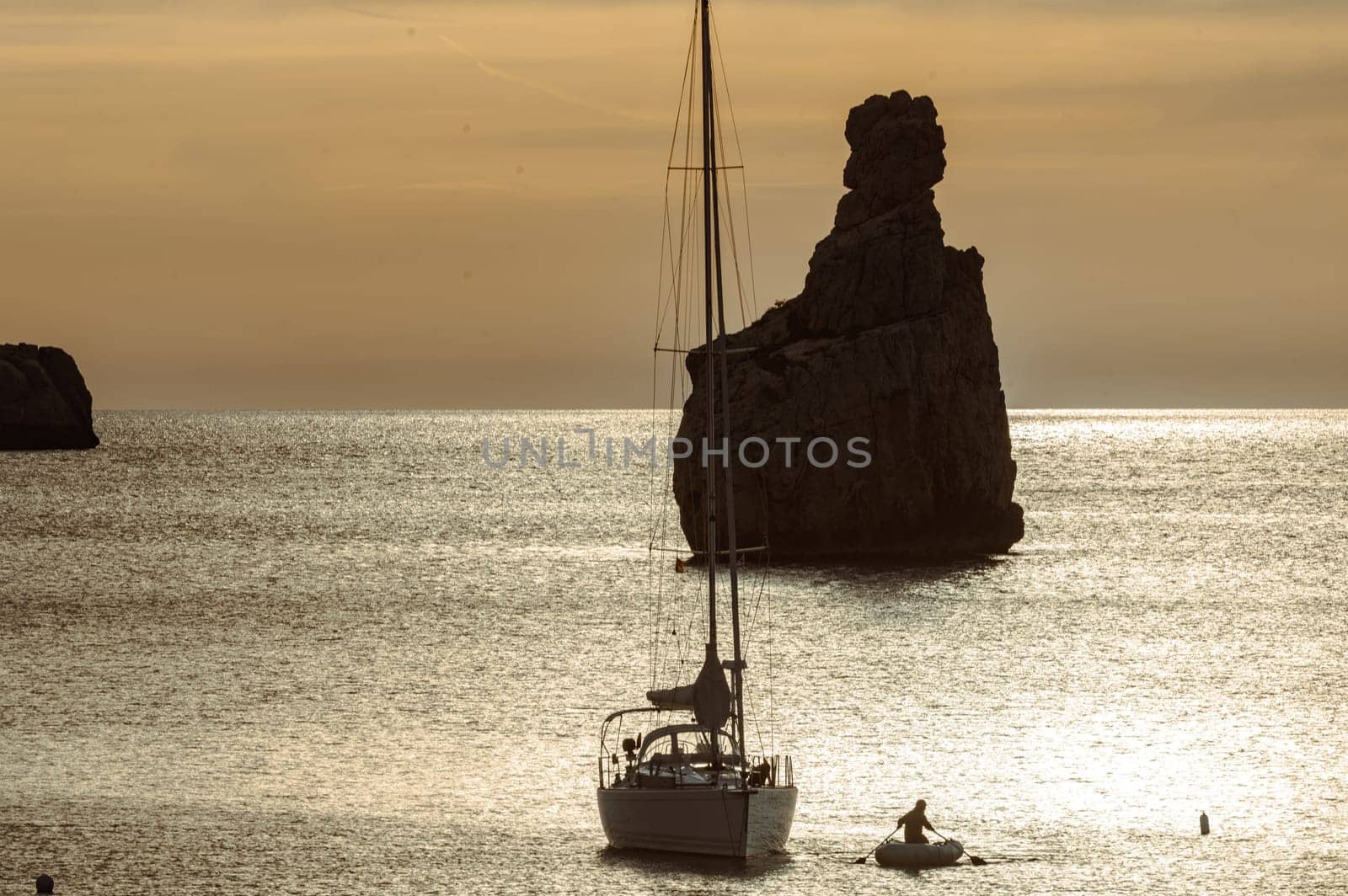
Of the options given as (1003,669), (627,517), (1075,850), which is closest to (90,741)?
(1075,850)

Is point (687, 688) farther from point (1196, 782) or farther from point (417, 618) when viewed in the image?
point (417, 618)

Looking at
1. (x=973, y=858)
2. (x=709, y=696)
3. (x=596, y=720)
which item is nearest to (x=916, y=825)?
(x=973, y=858)

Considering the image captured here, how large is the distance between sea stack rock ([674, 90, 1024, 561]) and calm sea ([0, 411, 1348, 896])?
3.64 meters

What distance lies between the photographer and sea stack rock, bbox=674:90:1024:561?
103 metres

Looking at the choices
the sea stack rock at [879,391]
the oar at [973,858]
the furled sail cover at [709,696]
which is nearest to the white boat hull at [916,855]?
the oar at [973,858]

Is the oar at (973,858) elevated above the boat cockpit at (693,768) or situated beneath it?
situated beneath

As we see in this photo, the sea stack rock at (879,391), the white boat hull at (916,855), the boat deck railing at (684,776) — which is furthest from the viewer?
the sea stack rock at (879,391)

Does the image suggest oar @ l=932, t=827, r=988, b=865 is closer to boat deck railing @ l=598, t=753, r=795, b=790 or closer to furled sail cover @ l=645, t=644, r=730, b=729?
boat deck railing @ l=598, t=753, r=795, b=790

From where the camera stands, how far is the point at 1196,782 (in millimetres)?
51000

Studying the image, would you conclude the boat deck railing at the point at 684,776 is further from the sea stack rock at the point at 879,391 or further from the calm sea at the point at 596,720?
the sea stack rock at the point at 879,391

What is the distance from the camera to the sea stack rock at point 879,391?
4045 inches

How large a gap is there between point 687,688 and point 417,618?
48.4 meters

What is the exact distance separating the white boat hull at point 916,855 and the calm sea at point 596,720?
0.47 meters

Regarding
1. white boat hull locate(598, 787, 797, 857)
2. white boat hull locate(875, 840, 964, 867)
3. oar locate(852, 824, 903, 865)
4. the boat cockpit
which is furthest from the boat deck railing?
white boat hull locate(875, 840, 964, 867)
